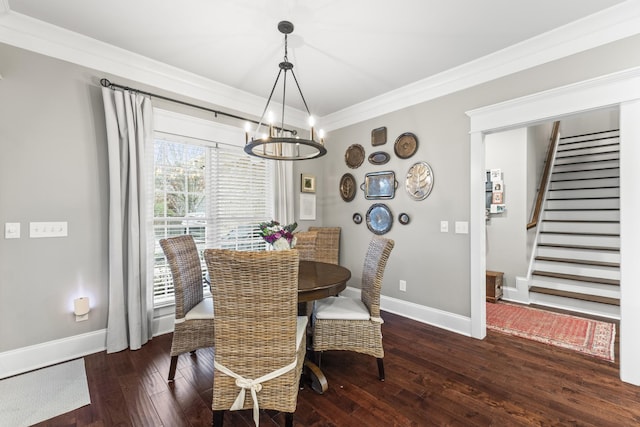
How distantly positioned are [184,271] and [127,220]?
3.20 feet

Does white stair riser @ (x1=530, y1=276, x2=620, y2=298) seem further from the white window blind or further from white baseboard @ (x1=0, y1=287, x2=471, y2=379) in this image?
the white window blind

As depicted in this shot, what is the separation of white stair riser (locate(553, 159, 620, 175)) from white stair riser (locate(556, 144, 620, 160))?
8.1 inches

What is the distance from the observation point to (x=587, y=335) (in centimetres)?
286

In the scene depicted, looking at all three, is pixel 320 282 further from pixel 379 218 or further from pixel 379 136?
pixel 379 136

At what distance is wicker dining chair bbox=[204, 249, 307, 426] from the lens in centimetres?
141

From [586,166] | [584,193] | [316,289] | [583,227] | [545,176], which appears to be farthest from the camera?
[586,166]

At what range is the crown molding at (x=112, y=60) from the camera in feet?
7.22

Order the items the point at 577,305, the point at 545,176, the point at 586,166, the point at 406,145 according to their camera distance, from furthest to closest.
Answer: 1. the point at 586,166
2. the point at 545,176
3. the point at 577,305
4. the point at 406,145

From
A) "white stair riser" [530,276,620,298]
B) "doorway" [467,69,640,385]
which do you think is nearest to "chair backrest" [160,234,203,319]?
"doorway" [467,69,640,385]

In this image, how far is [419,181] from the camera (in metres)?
3.32

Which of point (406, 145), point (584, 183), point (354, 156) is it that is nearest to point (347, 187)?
point (354, 156)

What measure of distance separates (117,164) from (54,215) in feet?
2.08

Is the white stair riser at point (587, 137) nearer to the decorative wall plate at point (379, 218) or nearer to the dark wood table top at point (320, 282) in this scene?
the decorative wall plate at point (379, 218)

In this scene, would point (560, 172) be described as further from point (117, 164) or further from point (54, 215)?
point (54, 215)
